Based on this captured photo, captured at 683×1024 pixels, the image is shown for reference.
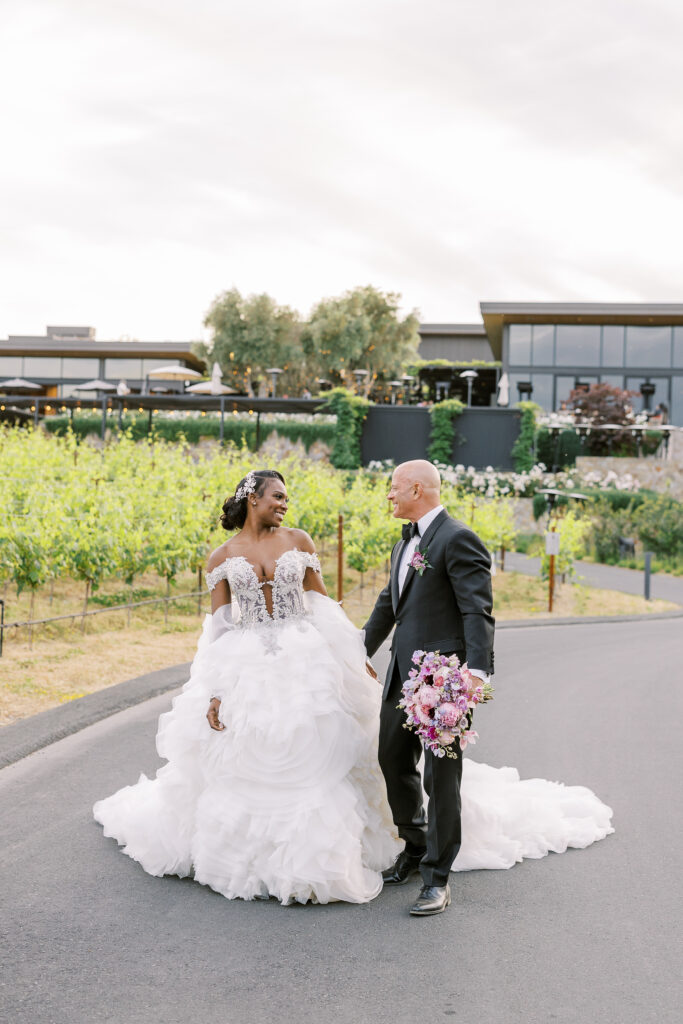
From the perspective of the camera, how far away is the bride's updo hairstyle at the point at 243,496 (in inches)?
187

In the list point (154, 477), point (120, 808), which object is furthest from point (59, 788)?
point (154, 477)

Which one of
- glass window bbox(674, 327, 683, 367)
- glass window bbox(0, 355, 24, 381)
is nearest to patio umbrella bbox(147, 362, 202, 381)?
glass window bbox(674, 327, 683, 367)

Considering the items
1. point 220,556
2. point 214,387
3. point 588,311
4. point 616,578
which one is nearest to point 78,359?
point 214,387

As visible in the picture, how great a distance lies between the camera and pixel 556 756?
23.3 ft

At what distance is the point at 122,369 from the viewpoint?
61344 millimetres

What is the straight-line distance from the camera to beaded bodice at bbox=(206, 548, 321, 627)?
4738 millimetres

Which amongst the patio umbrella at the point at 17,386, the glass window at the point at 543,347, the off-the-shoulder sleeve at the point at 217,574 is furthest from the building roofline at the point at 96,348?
the off-the-shoulder sleeve at the point at 217,574

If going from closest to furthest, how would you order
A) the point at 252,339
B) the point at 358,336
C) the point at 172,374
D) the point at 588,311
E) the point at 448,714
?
1. the point at 448,714
2. the point at 172,374
3. the point at 588,311
4. the point at 358,336
5. the point at 252,339

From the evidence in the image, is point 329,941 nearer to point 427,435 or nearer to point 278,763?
point 278,763

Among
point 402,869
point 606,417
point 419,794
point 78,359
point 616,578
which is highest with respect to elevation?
point 78,359

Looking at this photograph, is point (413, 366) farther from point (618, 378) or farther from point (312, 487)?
point (312, 487)

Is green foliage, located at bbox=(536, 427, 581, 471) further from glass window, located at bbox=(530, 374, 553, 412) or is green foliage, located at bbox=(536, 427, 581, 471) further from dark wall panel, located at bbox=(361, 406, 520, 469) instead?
glass window, located at bbox=(530, 374, 553, 412)

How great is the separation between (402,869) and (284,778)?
0.73 metres

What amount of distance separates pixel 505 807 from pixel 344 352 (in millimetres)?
46851
